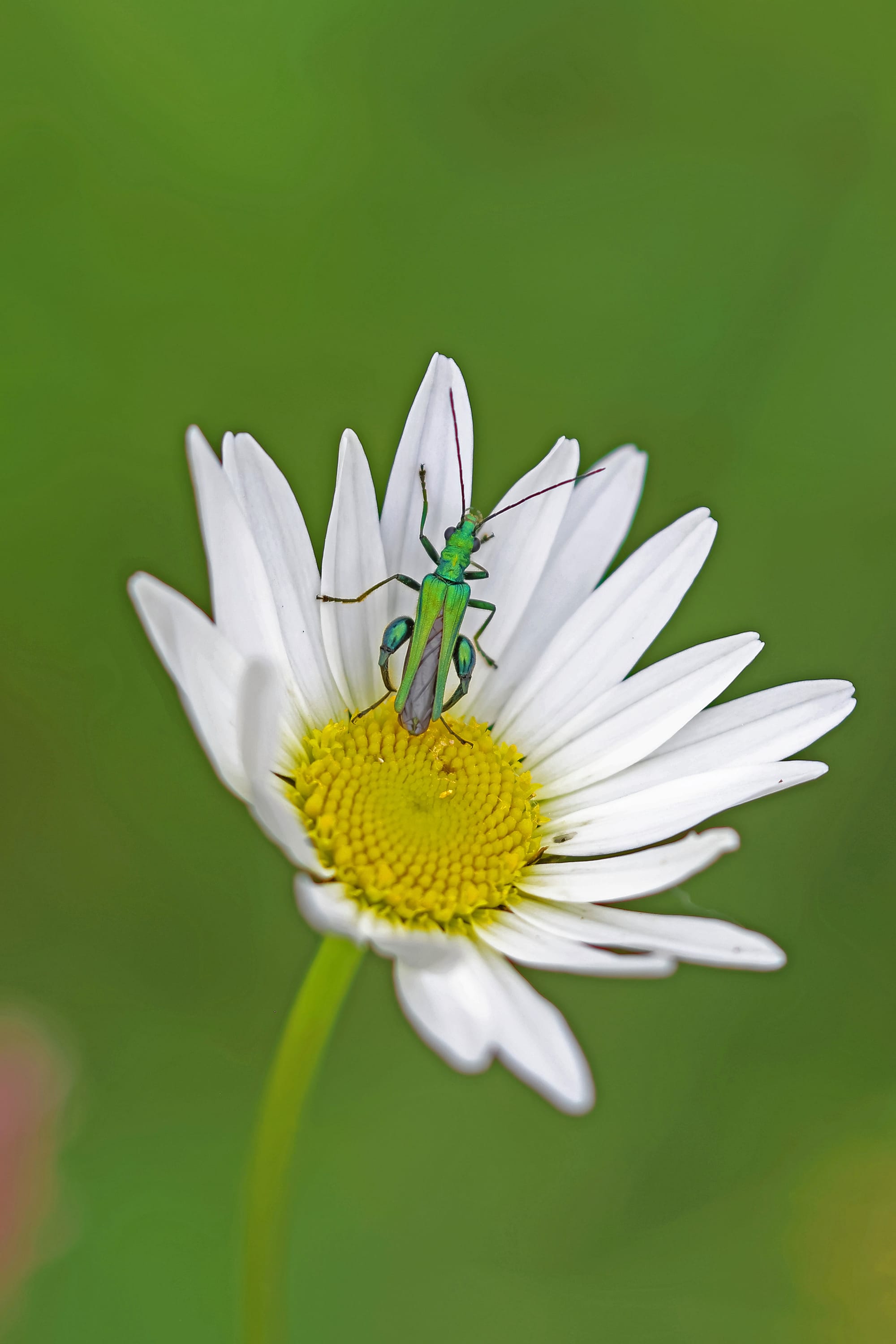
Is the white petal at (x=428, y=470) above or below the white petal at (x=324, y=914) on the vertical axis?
above

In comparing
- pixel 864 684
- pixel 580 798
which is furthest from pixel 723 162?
pixel 580 798

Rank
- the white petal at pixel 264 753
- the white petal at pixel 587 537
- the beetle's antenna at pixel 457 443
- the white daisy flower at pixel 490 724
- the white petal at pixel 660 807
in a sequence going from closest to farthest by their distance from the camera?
1. the white petal at pixel 264 753
2. the white daisy flower at pixel 490 724
3. the white petal at pixel 660 807
4. the beetle's antenna at pixel 457 443
5. the white petal at pixel 587 537

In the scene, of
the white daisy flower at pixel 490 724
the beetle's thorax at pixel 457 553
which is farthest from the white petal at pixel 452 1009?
the beetle's thorax at pixel 457 553

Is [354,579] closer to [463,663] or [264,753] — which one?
[463,663]

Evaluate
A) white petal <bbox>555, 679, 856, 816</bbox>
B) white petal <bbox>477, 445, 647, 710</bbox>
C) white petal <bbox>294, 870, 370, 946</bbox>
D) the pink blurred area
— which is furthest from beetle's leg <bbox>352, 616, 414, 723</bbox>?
the pink blurred area

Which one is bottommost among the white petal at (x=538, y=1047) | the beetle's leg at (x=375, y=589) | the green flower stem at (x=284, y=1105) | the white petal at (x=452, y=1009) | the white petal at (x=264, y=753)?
the green flower stem at (x=284, y=1105)

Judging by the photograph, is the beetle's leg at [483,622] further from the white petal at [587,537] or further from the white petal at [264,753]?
the white petal at [264,753]

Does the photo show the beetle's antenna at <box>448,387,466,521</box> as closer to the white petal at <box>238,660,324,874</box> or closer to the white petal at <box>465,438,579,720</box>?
the white petal at <box>465,438,579,720</box>

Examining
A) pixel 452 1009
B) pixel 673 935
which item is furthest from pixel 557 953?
pixel 452 1009
